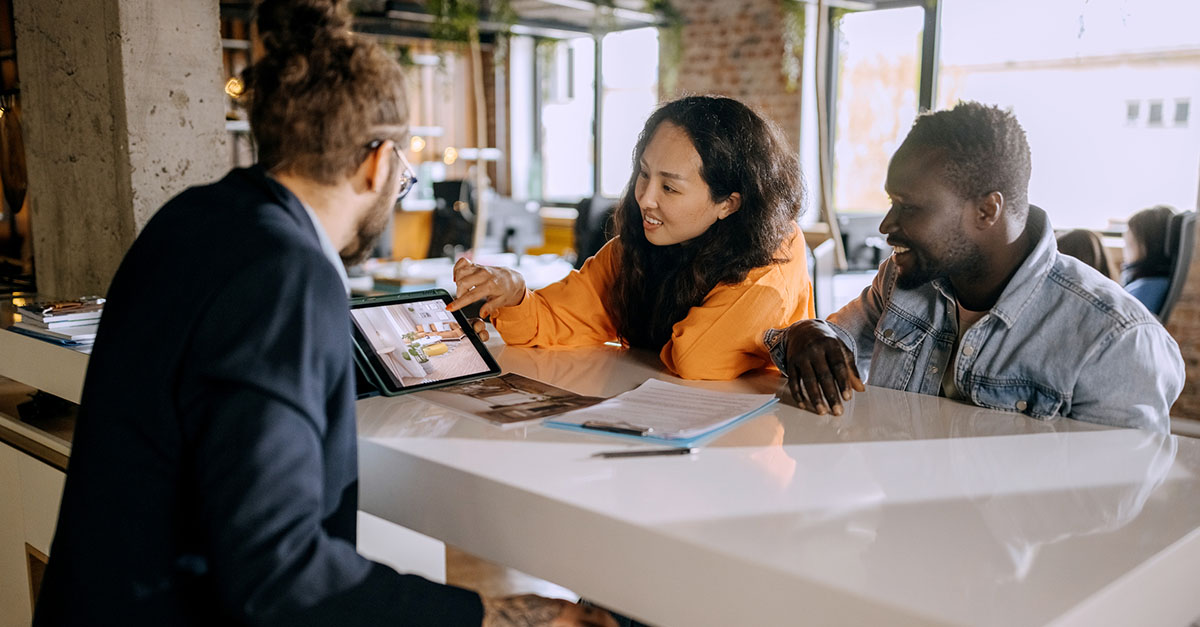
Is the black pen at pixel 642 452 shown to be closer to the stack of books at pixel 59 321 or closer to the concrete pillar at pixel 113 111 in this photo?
the stack of books at pixel 59 321

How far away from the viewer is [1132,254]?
3.69m

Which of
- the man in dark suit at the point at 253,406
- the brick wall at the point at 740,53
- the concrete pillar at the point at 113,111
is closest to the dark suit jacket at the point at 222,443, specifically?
the man in dark suit at the point at 253,406

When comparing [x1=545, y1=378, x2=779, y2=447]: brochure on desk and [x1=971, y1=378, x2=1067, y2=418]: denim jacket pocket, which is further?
[x1=971, y1=378, x2=1067, y2=418]: denim jacket pocket

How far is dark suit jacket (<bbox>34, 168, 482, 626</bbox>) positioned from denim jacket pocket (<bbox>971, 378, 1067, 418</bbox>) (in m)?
0.98

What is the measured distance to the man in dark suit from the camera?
923 mm

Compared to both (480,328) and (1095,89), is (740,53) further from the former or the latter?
(480,328)

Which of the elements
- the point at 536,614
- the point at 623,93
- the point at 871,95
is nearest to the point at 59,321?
the point at 536,614

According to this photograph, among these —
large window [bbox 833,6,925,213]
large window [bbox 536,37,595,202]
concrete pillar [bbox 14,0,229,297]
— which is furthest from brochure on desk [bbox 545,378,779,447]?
large window [bbox 536,37,595,202]

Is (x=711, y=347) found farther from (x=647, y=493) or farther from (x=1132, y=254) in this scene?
(x=1132, y=254)

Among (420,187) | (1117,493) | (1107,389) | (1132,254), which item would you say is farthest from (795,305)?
(420,187)

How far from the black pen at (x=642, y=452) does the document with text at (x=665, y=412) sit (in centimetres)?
2

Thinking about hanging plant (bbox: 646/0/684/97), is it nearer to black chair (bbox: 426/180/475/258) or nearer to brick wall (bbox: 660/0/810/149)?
brick wall (bbox: 660/0/810/149)

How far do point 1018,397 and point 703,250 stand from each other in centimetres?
71

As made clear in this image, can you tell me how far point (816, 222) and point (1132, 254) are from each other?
10.7 ft
